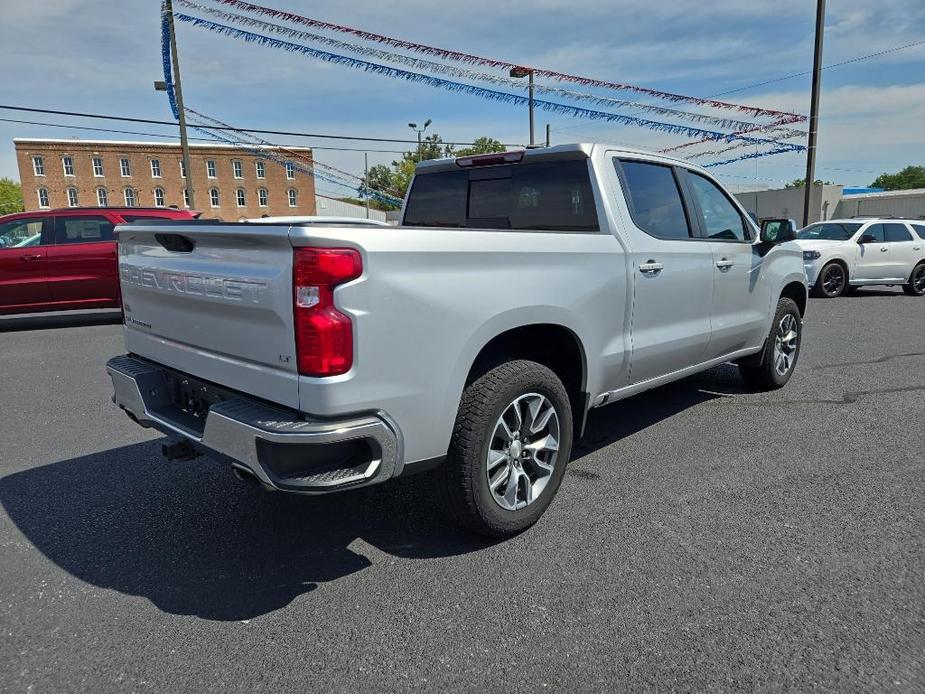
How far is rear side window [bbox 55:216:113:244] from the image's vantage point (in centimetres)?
999

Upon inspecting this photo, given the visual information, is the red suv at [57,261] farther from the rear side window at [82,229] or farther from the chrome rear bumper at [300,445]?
the chrome rear bumper at [300,445]

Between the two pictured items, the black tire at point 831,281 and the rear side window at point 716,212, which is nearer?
the rear side window at point 716,212

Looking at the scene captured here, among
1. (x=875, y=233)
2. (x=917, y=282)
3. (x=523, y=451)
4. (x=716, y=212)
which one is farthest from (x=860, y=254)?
(x=523, y=451)

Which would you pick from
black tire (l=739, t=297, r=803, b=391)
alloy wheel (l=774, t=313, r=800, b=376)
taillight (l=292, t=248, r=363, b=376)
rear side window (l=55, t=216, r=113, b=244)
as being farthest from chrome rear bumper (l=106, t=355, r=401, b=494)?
rear side window (l=55, t=216, r=113, b=244)

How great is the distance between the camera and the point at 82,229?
10.1m

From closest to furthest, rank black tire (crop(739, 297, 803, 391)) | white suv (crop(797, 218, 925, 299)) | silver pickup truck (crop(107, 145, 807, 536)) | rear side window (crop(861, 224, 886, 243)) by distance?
silver pickup truck (crop(107, 145, 807, 536)), black tire (crop(739, 297, 803, 391)), white suv (crop(797, 218, 925, 299)), rear side window (crop(861, 224, 886, 243))

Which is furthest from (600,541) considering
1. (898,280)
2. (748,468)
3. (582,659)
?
(898,280)

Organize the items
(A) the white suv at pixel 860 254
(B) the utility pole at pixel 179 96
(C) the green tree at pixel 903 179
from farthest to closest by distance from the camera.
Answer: (C) the green tree at pixel 903 179, (B) the utility pole at pixel 179 96, (A) the white suv at pixel 860 254

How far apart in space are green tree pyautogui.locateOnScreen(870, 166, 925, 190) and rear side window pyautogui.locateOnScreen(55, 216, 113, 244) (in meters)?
110

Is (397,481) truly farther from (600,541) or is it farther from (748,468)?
(748,468)

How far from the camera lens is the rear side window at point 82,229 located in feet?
32.8

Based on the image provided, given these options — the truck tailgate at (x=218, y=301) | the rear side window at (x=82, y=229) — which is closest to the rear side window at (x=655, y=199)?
the truck tailgate at (x=218, y=301)

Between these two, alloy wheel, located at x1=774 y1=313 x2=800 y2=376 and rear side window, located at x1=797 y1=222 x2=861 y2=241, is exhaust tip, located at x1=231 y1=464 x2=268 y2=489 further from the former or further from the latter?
rear side window, located at x1=797 y1=222 x2=861 y2=241

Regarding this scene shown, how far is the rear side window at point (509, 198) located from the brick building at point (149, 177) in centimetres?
6254
